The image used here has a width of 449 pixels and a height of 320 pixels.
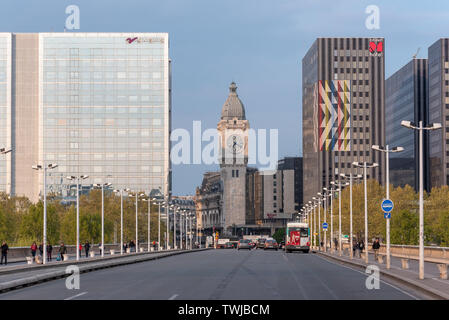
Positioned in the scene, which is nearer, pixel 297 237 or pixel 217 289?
pixel 217 289

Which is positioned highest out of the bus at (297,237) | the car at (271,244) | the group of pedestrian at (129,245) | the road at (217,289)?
the road at (217,289)

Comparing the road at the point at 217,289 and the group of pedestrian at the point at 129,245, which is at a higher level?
the road at the point at 217,289

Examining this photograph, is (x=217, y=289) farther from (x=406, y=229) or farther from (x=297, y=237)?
(x=297, y=237)

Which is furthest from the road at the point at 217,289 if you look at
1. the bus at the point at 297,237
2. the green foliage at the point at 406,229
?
the bus at the point at 297,237

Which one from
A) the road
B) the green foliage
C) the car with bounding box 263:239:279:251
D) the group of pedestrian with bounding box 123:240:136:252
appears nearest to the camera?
the road

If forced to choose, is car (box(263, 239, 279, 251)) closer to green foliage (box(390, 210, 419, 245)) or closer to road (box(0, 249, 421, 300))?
green foliage (box(390, 210, 419, 245))

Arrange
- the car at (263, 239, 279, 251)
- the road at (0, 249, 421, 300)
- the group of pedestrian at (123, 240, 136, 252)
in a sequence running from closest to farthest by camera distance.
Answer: the road at (0, 249, 421, 300) < the group of pedestrian at (123, 240, 136, 252) < the car at (263, 239, 279, 251)

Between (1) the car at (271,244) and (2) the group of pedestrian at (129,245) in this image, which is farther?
(1) the car at (271,244)

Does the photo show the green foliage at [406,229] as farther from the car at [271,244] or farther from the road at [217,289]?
the road at [217,289]

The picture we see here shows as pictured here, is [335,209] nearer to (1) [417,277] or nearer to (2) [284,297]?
(1) [417,277]

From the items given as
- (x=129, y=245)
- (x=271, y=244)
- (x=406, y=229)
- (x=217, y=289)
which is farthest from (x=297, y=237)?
(x=217, y=289)

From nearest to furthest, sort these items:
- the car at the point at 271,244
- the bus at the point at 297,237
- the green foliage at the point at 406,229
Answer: the green foliage at the point at 406,229, the bus at the point at 297,237, the car at the point at 271,244

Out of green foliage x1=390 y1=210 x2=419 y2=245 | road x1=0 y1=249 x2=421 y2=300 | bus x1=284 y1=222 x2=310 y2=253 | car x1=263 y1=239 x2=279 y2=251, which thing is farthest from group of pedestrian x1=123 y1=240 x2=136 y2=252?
road x1=0 y1=249 x2=421 y2=300
